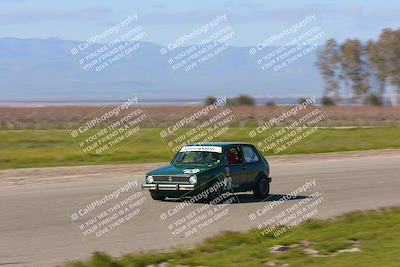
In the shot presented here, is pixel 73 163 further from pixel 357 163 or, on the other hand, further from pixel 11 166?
pixel 357 163

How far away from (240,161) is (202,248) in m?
7.63

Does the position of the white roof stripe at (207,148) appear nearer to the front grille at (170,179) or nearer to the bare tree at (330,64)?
the front grille at (170,179)

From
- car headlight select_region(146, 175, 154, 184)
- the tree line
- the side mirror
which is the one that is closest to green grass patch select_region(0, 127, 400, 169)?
car headlight select_region(146, 175, 154, 184)

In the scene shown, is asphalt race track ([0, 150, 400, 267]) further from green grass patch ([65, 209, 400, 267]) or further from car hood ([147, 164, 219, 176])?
green grass patch ([65, 209, 400, 267])

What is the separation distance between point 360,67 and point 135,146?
100382 millimetres

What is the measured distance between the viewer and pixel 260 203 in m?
20.2

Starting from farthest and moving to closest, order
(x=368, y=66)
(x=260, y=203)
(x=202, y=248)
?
(x=368, y=66) → (x=260, y=203) → (x=202, y=248)

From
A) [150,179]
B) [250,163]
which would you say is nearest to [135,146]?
[250,163]

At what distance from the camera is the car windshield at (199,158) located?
66.6ft

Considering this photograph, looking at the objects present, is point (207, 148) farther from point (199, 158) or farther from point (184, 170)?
point (184, 170)

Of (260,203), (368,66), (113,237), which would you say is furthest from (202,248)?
(368,66)

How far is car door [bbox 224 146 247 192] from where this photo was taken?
798 inches

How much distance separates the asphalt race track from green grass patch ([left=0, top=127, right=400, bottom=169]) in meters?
3.85

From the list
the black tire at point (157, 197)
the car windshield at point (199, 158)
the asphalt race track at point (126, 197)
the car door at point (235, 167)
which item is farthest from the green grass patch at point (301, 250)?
the black tire at point (157, 197)
